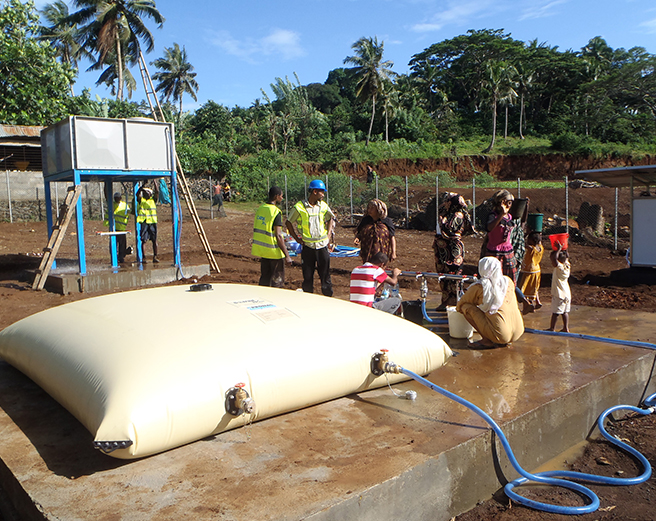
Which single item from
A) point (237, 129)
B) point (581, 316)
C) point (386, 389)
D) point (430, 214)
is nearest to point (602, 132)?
point (237, 129)

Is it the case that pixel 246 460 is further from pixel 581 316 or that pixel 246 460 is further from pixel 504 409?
pixel 581 316

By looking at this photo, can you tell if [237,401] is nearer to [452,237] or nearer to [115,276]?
[452,237]

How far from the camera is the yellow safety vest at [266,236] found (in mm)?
6539

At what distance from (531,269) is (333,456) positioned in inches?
182

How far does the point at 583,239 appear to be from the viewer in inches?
590

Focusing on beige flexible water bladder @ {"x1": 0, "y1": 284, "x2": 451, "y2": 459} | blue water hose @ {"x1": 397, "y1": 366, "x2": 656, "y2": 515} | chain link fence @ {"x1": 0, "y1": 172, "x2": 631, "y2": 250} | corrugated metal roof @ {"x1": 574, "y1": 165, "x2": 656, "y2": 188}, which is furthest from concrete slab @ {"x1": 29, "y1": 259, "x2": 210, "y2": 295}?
corrugated metal roof @ {"x1": 574, "y1": 165, "x2": 656, "y2": 188}

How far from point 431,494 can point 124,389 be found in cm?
164

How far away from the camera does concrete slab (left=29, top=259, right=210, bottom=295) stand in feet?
28.6

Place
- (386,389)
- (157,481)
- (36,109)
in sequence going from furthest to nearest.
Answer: (36,109)
(386,389)
(157,481)

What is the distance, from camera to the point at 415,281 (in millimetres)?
9359

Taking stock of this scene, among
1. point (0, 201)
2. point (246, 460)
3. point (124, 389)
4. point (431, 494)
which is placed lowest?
point (431, 494)

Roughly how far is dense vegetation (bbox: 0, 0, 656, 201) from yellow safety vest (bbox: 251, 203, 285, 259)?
20447 millimetres

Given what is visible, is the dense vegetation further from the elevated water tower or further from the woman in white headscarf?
the woman in white headscarf

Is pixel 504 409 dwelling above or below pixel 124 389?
below
